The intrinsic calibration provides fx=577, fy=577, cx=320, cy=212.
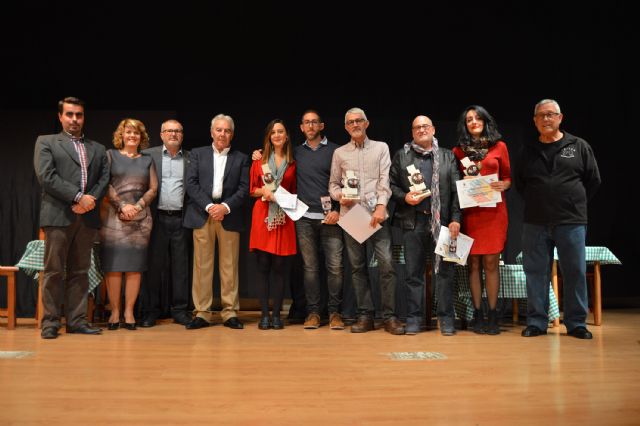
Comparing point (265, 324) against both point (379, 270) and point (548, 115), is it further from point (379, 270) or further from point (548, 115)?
point (548, 115)

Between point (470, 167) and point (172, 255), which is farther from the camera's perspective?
point (172, 255)

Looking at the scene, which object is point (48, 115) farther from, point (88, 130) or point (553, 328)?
point (553, 328)

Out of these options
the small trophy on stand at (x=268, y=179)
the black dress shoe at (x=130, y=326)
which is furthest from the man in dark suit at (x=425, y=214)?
the black dress shoe at (x=130, y=326)

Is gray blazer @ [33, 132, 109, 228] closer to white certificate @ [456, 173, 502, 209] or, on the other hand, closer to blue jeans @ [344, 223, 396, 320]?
blue jeans @ [344, 223, 396, 320]

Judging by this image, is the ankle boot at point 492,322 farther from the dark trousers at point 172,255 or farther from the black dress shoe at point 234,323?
the dark trousers at point 172,255

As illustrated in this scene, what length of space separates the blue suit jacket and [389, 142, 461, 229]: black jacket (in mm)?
1191

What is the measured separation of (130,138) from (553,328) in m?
3.64

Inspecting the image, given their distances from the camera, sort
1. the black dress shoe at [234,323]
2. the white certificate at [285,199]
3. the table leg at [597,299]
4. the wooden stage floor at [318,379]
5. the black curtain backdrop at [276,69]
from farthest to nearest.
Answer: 1. the black curtain backdrop at [276,69]
2. the table leg at [597,299]
3. the black dress shoe at [234,323]
4. the white certificate at [285,199]
5. the wooden stage floor at [318,379]

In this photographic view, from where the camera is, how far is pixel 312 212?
4438 mm

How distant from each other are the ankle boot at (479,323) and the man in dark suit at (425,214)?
0.20 meters

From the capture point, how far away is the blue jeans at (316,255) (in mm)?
4391

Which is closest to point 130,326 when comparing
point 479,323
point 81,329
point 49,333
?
point 81,329

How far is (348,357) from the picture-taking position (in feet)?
10.5

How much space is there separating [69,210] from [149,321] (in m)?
1.10
